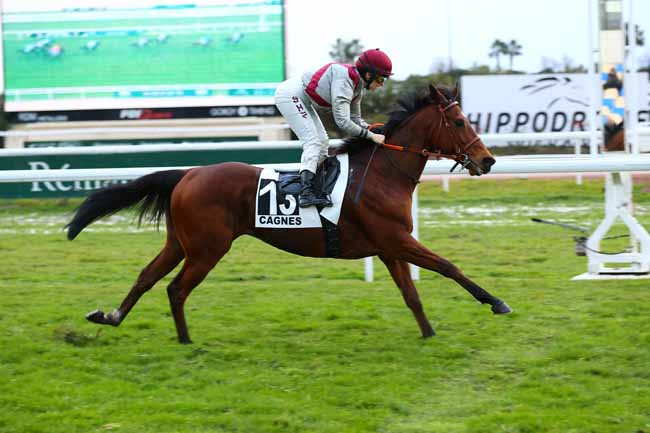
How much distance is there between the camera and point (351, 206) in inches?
234

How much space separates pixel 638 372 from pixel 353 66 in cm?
245

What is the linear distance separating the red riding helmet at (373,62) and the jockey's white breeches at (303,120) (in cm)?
46

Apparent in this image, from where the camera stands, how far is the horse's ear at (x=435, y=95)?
598 cm

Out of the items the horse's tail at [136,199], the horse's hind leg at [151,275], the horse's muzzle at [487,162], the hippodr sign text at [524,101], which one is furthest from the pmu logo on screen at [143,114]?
A: the horse's muzzle at [487,162]

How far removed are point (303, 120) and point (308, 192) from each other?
1.58 ft

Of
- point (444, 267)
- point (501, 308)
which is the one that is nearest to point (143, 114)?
point (444, 267)

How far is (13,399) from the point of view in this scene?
186 inches

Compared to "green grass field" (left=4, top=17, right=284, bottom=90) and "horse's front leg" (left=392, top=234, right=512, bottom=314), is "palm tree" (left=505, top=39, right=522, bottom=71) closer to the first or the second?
"green grass field" (left=4, top=17, right=284, bottom=90)

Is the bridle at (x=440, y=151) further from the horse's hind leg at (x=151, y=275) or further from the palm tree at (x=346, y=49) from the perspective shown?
the palm tree at (x=346, y=49)

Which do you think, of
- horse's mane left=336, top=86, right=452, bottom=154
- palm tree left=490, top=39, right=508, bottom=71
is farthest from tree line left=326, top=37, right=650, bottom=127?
horse's mane left=336, top=86, right=452, bottom=154

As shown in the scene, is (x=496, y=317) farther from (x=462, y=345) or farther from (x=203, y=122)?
(x=203, y=122)

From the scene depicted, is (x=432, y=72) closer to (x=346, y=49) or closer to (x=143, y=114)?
(x=346, y=49)

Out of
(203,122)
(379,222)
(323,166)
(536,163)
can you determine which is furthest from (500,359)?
(203,122)

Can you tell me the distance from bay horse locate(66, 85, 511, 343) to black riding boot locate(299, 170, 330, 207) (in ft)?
0.55
